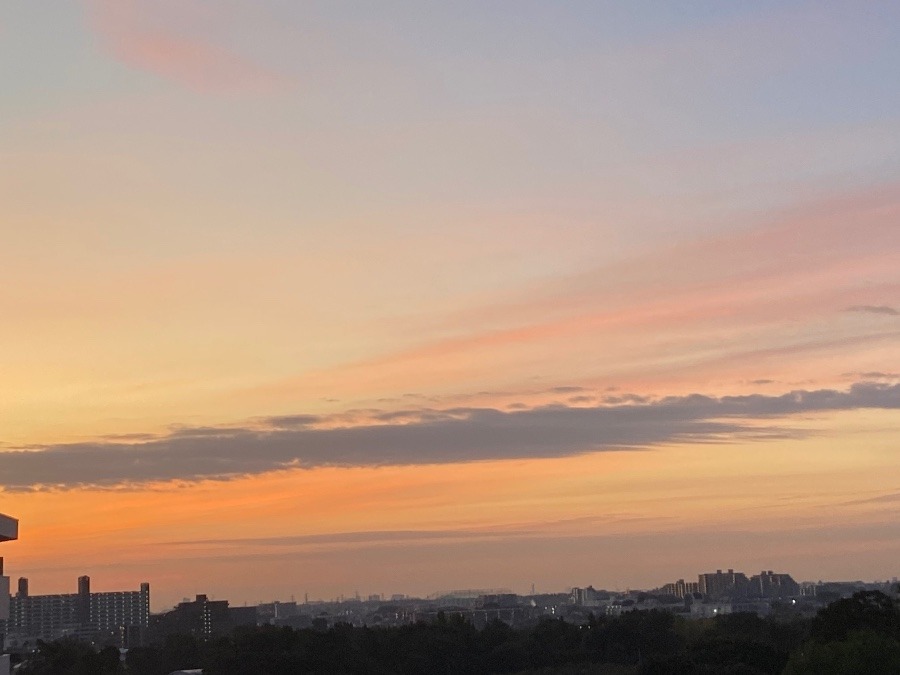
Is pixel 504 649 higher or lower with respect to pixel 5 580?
lower

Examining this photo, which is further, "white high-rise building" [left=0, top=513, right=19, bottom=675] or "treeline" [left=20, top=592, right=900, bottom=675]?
"treeline" [left=20, top=592, right=900, bottom=675]

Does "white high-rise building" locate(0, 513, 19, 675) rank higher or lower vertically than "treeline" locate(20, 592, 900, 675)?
higher

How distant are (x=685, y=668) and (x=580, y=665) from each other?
52136 mm

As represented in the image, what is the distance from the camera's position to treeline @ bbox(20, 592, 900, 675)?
6662 cm

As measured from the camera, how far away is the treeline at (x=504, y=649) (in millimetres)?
66625

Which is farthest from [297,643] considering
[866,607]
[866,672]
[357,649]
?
[866,672]

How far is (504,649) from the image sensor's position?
118812mm

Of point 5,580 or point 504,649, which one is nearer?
point 5,580

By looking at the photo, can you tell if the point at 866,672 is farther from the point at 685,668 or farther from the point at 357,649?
the point at 357,649

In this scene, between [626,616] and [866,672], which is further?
[626,616]

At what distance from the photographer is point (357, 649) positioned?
333ft

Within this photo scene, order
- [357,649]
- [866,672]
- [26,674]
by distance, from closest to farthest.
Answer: [866,672] → [26,674] → [357,649]

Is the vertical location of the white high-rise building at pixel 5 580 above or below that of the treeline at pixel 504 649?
above

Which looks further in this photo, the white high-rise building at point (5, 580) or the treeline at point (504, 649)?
the treeline at point (504, 649)
